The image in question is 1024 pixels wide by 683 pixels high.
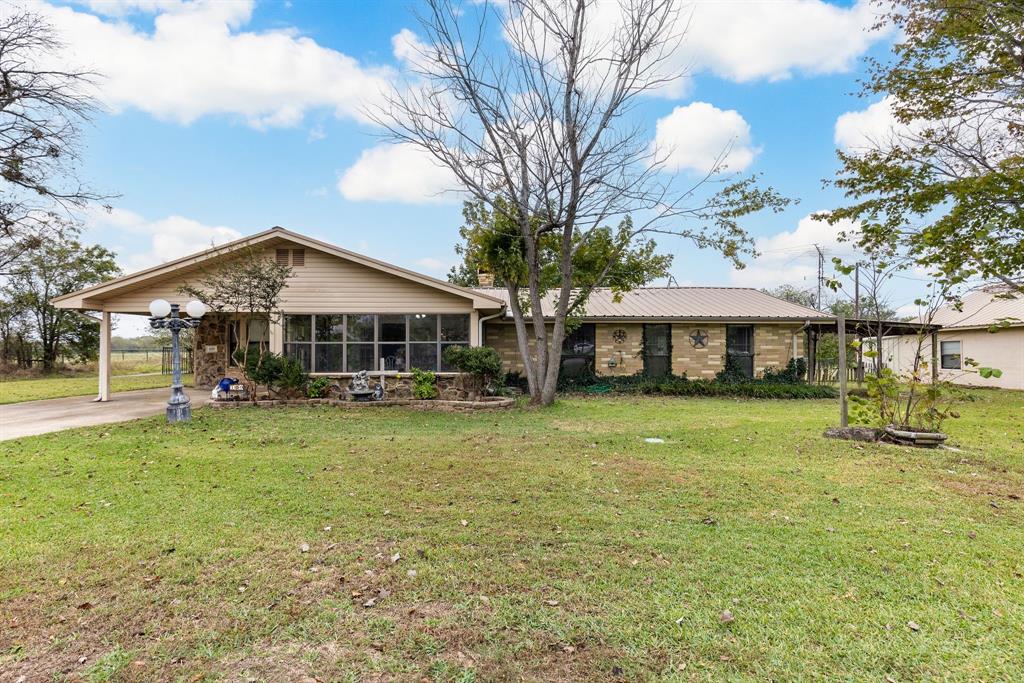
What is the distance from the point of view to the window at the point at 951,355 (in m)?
19.8

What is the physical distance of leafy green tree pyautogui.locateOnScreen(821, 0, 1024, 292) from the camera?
959cm

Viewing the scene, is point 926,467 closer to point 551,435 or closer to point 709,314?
point 551,435

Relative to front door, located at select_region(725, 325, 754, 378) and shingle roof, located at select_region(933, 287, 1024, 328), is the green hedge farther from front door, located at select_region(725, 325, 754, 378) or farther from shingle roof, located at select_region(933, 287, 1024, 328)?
shingle roof, located at select_region(933, 287, 1024, 328)

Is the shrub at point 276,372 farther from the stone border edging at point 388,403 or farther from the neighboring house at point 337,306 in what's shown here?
the neighboring house at point 337,306

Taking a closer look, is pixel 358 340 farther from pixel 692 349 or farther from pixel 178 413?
pixel 692 349

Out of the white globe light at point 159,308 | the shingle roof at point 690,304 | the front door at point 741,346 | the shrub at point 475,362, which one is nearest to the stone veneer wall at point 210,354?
the white globe light at point 159,308

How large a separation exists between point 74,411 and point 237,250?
4901mm

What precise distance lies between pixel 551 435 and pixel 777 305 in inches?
487

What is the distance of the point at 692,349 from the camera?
16.2 metres


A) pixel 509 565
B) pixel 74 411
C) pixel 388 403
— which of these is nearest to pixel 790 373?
pixel 388 403

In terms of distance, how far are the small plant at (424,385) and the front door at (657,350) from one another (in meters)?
7.24

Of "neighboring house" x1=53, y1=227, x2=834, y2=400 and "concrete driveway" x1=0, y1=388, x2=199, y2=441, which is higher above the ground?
"neighboring house" x1=53, y1=227, x2=834, y2=400

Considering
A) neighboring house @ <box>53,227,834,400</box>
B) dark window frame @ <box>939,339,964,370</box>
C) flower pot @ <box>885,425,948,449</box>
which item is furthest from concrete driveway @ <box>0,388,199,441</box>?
dark window frame @ <box>939,339,964,370</box>

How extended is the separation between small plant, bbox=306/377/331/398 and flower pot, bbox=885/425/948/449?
1163 centimetres
